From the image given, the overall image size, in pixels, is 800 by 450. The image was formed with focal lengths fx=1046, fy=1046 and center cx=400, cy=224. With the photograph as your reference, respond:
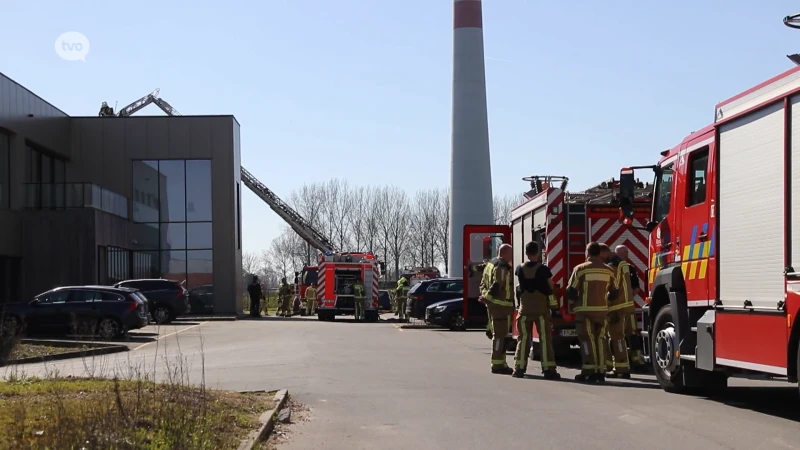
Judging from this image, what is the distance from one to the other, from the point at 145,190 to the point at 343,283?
13.8 metres

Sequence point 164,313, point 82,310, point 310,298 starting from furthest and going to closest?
point 310,298 < point 164,313 < point 82,310

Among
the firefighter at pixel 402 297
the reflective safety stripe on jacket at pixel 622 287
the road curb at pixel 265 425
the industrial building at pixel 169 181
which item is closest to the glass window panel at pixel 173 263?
the industrial building at pixel 169 181

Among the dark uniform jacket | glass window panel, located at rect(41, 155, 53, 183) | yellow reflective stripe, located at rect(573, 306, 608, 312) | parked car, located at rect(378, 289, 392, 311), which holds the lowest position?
parked car, located at rect(378, 289, 392, 311)

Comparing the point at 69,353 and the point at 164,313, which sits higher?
the point at 69,353

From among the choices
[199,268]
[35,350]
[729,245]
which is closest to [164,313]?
[199,268]

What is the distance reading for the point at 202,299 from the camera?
47312 mm

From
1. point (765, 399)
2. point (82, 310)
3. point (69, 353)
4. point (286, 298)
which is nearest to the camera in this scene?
point (765, 399)

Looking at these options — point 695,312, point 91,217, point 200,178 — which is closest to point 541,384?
point 695,312

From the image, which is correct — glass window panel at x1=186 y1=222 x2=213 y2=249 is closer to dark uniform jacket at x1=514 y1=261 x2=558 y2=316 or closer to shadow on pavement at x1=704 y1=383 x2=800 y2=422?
dark uniform jacket at x1=514 y1=261 x2=558 y2=316

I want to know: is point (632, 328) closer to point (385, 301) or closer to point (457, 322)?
point (457, 322)

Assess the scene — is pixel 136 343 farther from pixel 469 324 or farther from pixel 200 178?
pixel 200 178

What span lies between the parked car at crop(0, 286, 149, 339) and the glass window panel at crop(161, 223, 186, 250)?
800 inches

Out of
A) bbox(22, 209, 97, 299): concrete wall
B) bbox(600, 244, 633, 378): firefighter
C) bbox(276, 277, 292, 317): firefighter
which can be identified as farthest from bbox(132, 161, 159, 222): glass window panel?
bbox(600, 244, 633, 378): firefighter

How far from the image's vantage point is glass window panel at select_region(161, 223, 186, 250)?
1874 inches
